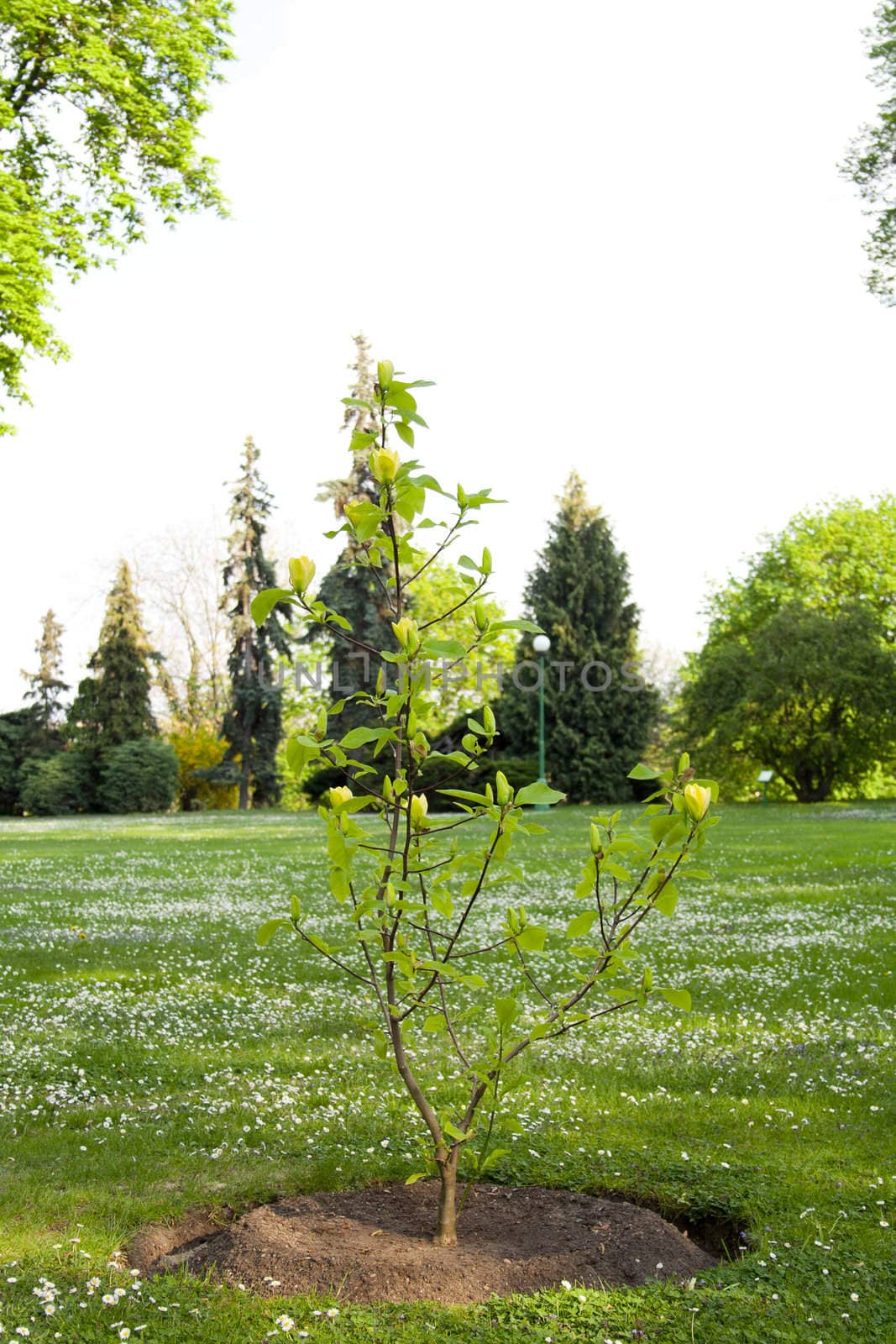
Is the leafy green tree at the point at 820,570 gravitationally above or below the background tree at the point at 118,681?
above

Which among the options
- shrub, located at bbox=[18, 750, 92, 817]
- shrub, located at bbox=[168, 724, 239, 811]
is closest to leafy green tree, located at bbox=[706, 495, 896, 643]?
shrub, located at bbox=[168, 724, 239, 811]

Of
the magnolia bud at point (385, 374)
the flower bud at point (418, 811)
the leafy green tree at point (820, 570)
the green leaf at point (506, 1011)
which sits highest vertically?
the leafy green tree at point (820, 570)

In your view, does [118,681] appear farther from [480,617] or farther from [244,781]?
[480,617]

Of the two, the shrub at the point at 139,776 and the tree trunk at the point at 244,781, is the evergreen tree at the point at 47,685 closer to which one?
the shrub at the point at 139,776

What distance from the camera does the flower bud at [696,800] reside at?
304 cm

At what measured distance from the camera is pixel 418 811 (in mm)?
3264

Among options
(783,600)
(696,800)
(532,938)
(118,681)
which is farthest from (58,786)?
(696,800)

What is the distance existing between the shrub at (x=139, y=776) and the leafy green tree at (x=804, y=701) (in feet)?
64.7

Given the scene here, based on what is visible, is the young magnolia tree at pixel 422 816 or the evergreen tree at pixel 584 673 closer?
the young magnolia tree at pixel 422 816

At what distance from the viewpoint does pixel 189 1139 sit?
4.68 meters

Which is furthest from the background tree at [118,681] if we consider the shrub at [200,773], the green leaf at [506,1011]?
the green leaf at [506,1011]

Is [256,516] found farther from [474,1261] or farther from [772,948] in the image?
[474,1261]

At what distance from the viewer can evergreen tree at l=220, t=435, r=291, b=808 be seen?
4181 centimetres

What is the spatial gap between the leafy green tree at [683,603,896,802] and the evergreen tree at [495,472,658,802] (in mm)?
2737
